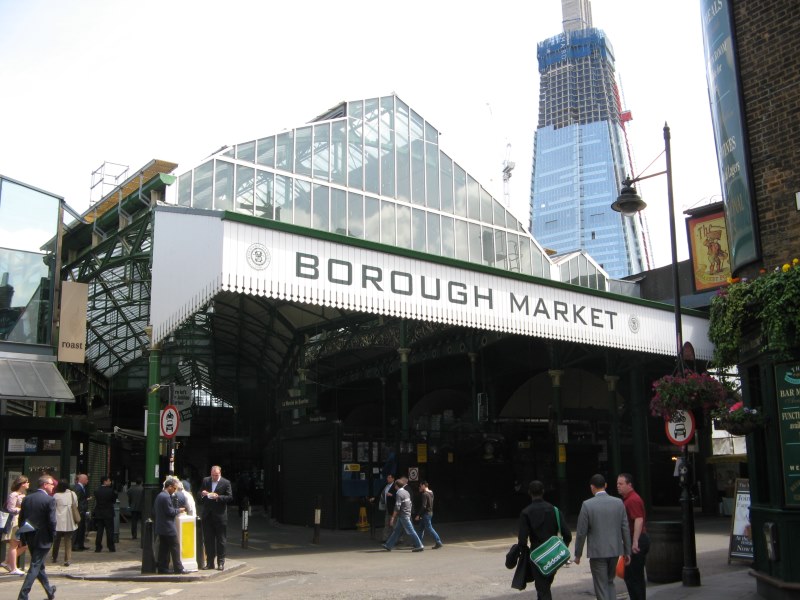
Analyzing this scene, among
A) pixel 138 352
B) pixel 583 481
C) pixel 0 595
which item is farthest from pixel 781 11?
pixel 138 352

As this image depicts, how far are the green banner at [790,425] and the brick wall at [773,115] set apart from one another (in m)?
1.92

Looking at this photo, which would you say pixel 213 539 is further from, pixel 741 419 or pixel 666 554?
pixel 741 419

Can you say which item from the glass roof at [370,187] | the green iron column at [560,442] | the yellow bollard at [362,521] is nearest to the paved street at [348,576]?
the yellow bollard at [362,521]

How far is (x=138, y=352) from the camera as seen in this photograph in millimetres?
46875

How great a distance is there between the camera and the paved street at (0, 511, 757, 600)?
12.0 meters

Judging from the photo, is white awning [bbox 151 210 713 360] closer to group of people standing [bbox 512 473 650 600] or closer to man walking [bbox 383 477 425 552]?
man walking [bbox 383 477 425 552]

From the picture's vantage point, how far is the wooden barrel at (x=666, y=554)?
12.7 m

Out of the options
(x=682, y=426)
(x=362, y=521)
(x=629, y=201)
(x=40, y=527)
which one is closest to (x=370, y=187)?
(x=362, y=521)

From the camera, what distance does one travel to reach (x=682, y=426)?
13.0 m

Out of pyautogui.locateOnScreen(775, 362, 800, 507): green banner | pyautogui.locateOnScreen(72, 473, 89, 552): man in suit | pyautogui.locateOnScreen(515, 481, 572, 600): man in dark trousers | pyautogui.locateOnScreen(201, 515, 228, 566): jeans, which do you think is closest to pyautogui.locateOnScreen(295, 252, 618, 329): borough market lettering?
pyautogui.locateOnScreen(201, 515, 228, 566): jeans

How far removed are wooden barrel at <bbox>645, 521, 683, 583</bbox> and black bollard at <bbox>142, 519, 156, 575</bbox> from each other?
8.53 metres

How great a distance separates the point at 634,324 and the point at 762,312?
13.1 m

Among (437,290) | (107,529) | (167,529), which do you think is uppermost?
(437,290)

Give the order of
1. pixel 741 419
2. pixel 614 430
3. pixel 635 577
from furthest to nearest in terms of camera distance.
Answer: pixel 614 430
pixel 741 419
pixel 635 577
